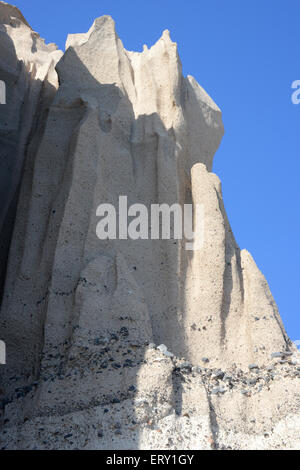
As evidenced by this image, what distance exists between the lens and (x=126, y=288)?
1049 cm

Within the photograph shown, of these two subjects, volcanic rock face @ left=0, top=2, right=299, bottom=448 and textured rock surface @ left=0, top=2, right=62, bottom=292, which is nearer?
volcanic rock face @ left=0, top=2, right=299, bottom=448

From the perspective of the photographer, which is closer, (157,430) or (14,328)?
(157,430)

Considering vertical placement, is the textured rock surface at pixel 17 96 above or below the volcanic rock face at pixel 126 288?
above

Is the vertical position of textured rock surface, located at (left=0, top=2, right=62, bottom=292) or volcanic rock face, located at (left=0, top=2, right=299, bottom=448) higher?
textured rock surface, located at (left=0, top=2, right=62, bottom=292)

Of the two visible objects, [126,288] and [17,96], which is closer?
[126,288]

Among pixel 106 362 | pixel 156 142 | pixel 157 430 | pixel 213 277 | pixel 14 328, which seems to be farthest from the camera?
pixel 156 142

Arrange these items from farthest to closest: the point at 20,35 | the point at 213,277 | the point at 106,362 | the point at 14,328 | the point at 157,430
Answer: the point at 20,35
the point at 213,277
the point at 14,328
the point at 106,362
the point at 157,430

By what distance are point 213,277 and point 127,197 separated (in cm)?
183

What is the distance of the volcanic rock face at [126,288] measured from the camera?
9.18 metres

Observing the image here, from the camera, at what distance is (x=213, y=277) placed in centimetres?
1120

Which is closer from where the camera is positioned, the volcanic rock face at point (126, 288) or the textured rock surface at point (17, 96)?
the volcanic rock face at point (126, 288)

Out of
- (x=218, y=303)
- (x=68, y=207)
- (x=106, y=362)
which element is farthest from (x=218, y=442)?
(x=68, y=207)

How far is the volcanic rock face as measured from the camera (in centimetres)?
918

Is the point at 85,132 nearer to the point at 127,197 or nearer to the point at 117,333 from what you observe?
the point at 127,197
